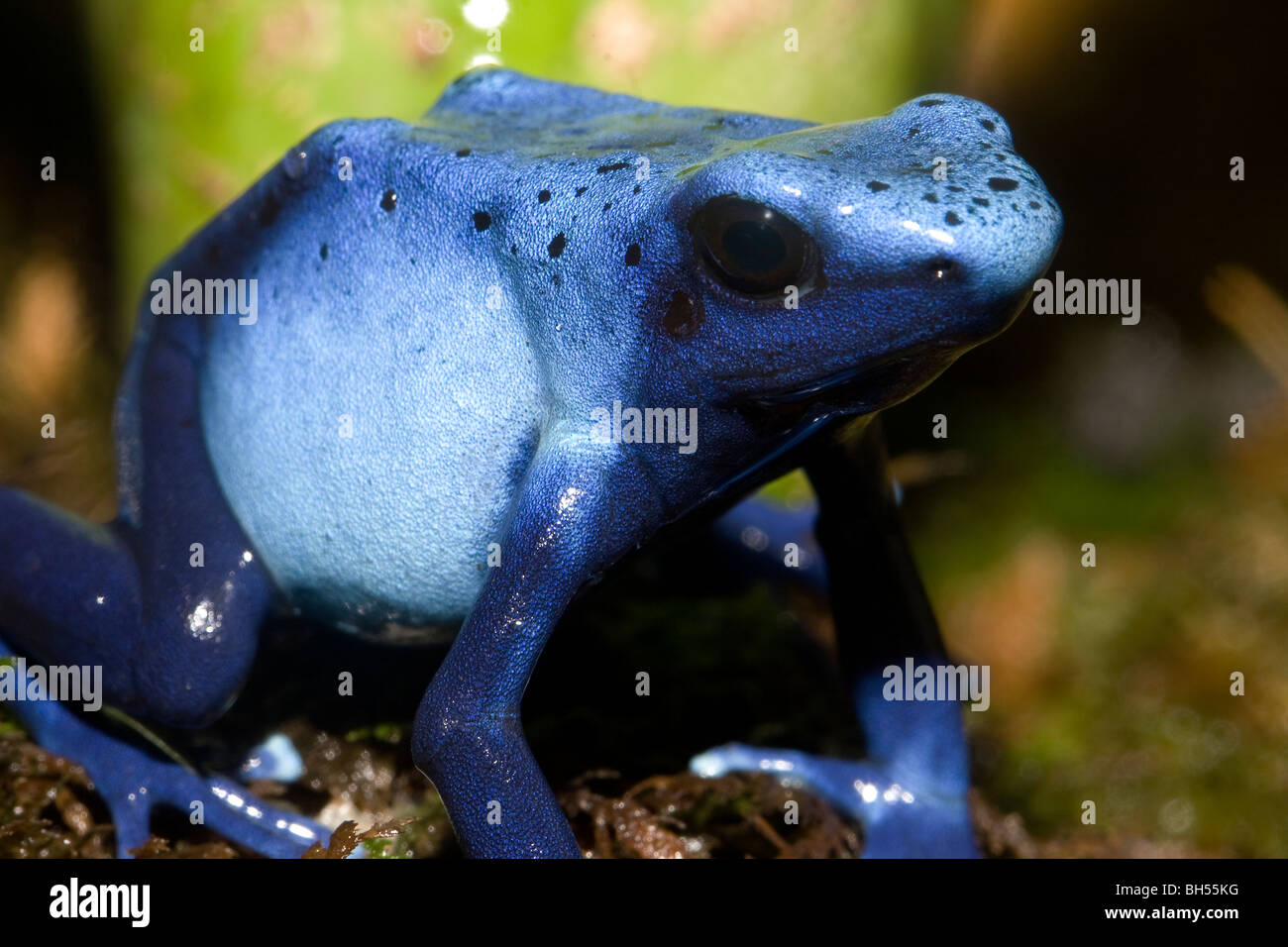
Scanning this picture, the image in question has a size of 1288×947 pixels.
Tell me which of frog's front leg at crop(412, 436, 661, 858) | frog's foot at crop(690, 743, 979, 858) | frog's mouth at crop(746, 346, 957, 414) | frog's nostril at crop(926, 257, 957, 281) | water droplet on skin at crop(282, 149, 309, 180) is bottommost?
frog's foot at crop(690, 743, 979, 858)

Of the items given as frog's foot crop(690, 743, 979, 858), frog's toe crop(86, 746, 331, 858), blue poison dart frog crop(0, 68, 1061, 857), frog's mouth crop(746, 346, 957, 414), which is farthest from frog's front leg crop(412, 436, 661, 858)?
frog's foot crop(690, 743, 979, 858)

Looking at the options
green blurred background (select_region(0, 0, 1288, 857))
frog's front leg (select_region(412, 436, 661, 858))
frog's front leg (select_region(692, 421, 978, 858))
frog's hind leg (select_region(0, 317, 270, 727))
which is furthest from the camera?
green blurred background (select_region(0, 0, 1288, 857))

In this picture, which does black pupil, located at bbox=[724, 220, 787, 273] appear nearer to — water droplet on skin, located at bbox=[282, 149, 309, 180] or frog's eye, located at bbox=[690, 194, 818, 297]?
frog's eye, located at bbox=[690, 194, 818, 297]

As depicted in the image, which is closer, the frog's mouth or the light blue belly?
the frog's mouth

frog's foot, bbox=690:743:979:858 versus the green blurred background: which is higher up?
the green blurred background

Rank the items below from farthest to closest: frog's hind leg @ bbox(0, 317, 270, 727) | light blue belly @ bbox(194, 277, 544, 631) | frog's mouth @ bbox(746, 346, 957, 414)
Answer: frog's hind leg @ bbox(0, 317, 270, 727) < light blue belly @ bbox(194, 277, 544, 631) < frog's mouth @ bbox(746, 346, 957, 414)

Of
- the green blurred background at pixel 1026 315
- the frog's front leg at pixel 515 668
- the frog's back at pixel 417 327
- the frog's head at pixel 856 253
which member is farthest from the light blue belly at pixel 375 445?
the green blurred background at pixel 1026 315

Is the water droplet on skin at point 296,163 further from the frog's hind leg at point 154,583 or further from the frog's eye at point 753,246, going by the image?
the frog's eye at point 753,246

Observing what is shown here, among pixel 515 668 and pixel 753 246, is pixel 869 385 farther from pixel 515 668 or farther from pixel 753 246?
pixel 515 668
